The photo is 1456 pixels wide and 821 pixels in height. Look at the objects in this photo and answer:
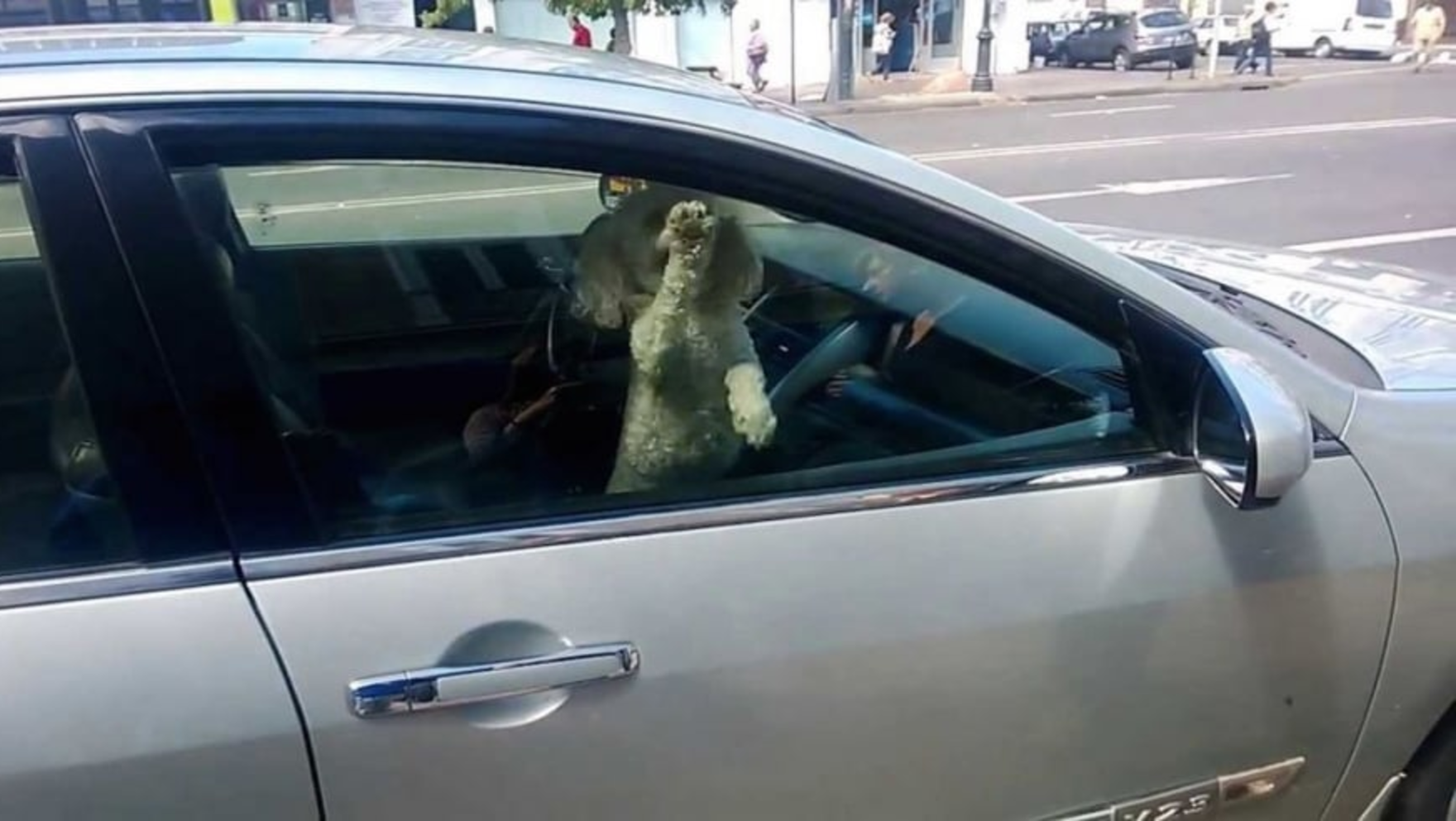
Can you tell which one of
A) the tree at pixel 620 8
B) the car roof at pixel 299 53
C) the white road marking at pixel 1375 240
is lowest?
the white road marking at pixel 1375 240

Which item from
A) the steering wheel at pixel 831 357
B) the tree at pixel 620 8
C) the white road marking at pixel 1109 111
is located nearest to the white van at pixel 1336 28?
the white road marking at pixel 1109 111

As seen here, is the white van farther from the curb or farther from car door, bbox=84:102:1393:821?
car door, bbox=84:102:1393:821

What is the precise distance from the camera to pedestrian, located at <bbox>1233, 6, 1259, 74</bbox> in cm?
2525

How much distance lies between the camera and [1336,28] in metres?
31.8

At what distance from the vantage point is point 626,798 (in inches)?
55.8

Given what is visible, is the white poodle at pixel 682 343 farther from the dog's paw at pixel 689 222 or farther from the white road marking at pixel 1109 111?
the white road marking at pixel 1109 111

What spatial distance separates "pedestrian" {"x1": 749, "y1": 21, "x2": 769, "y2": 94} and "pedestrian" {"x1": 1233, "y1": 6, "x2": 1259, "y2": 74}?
10820 millimetres

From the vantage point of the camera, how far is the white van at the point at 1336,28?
3066cm

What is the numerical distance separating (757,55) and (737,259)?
20.9 meters

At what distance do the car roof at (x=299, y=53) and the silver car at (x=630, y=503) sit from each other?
0.01 meters

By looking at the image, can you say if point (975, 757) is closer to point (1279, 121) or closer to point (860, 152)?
point (860, 152)

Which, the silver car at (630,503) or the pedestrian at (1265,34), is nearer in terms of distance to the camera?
the silver car at (630,503)

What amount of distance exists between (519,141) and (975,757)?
1023mm

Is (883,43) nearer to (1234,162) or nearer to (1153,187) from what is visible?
(1234,162)
